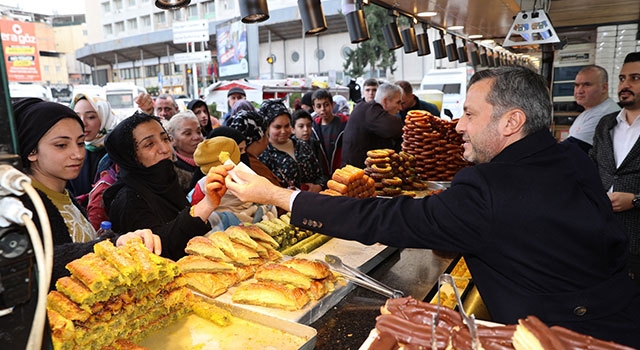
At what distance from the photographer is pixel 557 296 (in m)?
1.74

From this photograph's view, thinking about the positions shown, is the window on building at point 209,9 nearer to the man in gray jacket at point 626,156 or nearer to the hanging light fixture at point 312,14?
the hanging light fixture at point 312,14

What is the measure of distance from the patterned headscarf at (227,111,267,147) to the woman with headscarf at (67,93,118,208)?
176 cm

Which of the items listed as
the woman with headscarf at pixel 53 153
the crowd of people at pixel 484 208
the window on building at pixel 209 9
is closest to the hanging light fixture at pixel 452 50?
the crowd of people at pixel 484 208

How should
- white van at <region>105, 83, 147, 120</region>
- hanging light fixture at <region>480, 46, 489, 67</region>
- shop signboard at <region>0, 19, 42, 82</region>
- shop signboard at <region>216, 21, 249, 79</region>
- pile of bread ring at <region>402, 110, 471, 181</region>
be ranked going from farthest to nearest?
white van at <region>105, 83, 147, 120</region>
shop signboard at <region>0, 19, 42, 82</region>
shop signboard at <region>216, 21, 249, 79</region>
hanging light fixture at <region>480, 46, 489, 67</region>
pile of bread ring at <region>402, 110, 471, 181</region>

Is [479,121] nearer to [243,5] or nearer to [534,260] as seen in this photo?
[534,260]

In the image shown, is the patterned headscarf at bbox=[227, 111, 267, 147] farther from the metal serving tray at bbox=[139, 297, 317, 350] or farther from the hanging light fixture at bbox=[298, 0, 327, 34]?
the metal serving tray at bbox=[139, 297, 317, 350]

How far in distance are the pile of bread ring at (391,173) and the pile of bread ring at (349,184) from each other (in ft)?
1.98

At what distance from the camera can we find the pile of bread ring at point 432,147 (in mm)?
5312

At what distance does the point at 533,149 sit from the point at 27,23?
88.9 feet

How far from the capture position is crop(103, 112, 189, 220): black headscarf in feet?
9.39

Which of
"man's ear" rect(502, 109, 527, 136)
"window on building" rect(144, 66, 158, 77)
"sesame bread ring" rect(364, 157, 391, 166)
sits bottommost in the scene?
"sesame bread ring" rect(364, 157, 391, 166)

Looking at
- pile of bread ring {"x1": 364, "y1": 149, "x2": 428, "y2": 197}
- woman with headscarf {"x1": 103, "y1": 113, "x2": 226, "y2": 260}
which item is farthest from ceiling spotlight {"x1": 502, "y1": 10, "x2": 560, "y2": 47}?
woman with headscarf {"x1": 103, "y1": 113, "x2": 226, "y2": 260}

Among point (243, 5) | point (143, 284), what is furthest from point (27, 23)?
point (143, 284)

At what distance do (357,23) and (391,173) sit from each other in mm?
1679
